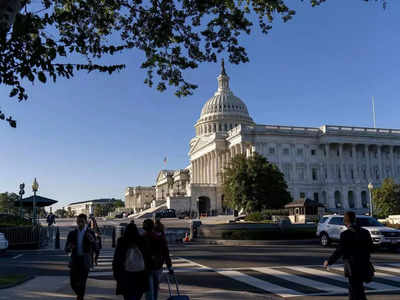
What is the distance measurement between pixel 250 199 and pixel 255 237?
89.6ft

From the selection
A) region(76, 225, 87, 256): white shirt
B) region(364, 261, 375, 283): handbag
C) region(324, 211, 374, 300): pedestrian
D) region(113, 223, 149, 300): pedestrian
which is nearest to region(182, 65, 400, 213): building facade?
region(76, 225, 87, 256): white shirt

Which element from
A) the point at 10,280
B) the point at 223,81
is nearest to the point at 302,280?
the point at 10,280

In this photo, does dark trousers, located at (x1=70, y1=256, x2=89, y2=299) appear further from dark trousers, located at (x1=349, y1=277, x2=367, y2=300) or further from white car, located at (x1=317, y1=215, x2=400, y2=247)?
white car, located at (x1=317, y1=215, x2=400, y2=247)

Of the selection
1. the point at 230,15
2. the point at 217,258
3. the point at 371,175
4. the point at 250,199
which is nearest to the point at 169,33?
the point at 230,15

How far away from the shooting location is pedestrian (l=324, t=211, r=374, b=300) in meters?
7.77

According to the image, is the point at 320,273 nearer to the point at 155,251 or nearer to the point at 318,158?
the point at 155,251

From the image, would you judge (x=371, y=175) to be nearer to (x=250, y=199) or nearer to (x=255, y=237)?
(x=250, y=199)

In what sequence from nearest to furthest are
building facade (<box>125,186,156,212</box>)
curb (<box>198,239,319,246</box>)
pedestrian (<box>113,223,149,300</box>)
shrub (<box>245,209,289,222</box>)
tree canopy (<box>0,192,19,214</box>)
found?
pedestrian (<box>113,223,149,300</box>) < curb (<box>198,239,319,246</box>) < shrub (<box>245,209,289,222</box>) < tree canopy (<box>0,192,19,214</box>) < building facade (<box>125,186,156,212</box>)

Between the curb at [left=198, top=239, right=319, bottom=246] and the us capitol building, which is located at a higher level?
the us capitol building

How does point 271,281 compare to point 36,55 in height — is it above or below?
below

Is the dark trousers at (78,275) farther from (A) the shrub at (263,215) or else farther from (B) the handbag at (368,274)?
(A) the shrub at (263,215)

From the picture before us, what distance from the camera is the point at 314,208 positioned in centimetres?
4584

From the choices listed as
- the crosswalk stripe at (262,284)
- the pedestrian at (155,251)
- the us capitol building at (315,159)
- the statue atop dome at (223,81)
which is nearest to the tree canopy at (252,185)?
the us capitol building at (315,159)

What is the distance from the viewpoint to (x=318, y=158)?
99312 mm
